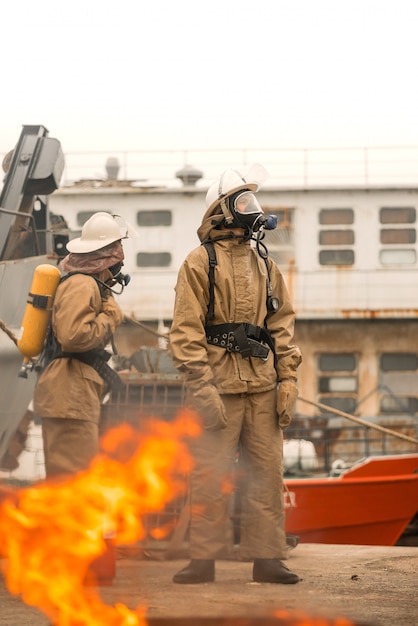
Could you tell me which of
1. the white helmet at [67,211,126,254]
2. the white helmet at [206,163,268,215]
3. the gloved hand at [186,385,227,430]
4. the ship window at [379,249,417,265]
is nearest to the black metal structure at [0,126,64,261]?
the white helmet at [67,211,126,254]

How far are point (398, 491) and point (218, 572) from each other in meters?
7.06

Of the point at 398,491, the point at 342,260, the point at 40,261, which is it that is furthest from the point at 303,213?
the point at 40,261

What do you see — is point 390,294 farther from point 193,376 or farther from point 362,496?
point 193,376

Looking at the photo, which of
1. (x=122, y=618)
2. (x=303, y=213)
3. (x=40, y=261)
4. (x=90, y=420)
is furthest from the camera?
(x=303, y=213)

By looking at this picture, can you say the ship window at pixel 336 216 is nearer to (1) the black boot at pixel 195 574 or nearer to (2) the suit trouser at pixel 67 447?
(2) the suit trouser at pixel 67 447

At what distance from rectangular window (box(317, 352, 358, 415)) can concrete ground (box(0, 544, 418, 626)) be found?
12.3m

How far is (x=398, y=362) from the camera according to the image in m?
18.5

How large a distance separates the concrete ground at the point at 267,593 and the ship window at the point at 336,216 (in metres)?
13.2

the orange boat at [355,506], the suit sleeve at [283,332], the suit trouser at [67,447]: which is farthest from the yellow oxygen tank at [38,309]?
the orange boat at [355,506]

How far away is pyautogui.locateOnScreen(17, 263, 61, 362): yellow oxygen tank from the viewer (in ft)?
17.3

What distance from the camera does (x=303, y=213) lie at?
18.7 metres

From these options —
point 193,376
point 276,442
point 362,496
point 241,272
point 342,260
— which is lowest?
point 362,496

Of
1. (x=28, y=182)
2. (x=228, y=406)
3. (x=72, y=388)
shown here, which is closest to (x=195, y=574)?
(x=228, y=406)

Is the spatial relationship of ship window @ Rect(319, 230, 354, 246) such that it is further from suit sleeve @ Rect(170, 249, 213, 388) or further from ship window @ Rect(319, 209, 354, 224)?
suit sleeve @ Rect(170, 249, 213, 388)
